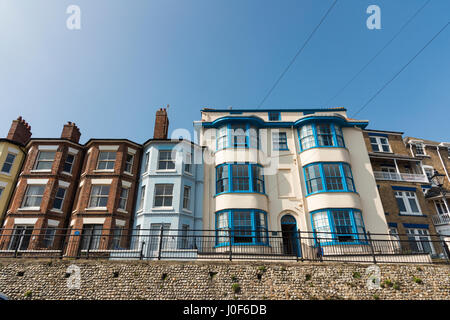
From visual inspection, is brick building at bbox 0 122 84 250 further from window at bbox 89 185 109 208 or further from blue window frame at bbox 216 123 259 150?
blue window frame at bbox 216 123 259 150

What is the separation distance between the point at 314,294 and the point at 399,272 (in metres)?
4.38

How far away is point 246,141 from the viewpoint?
20.8 metres

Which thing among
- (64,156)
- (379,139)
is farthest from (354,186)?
(64,156)

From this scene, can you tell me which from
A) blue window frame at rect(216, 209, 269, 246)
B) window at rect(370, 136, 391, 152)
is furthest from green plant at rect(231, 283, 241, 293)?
window at rect(370, 136, 391, 152)

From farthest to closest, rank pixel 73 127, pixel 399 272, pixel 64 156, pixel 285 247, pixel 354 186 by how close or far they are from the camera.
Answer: pixel 73 127 < pixel 64 156 < pixel 354 186 < pixel 285 247 < pixel 399 272

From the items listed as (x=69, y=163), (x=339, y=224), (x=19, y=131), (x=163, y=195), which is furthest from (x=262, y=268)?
(x=19, y=131)

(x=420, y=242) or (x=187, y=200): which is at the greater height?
(x=187, y=200)

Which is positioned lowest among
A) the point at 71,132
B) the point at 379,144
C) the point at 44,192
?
the point at 44,192

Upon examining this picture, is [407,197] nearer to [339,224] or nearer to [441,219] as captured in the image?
[441,219]

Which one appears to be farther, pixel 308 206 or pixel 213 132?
pixel 213 132

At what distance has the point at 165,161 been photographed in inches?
798

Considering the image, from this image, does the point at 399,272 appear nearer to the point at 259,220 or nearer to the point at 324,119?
the point at 259,220

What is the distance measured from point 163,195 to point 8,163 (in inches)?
516

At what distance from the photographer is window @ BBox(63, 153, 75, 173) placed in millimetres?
20453
